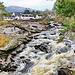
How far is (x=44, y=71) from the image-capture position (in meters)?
9.60

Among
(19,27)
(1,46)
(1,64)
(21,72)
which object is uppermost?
(19,27)

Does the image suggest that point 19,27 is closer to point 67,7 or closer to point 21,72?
point 21,72

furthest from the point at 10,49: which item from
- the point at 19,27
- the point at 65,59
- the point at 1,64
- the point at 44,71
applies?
the point at 19,27

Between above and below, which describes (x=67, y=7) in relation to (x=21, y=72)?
above

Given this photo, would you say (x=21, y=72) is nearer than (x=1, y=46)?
Yes

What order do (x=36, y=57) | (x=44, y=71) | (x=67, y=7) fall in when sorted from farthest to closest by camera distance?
(x=36, y=57), (x=44, y=71), (x=67, y=7)

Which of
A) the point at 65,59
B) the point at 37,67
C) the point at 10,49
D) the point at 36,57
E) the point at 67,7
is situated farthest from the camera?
the point at 10,49

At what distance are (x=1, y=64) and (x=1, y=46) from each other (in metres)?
4.51

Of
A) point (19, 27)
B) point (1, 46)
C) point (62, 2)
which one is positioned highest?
point (62, 2)

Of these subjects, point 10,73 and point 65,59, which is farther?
point 65,59

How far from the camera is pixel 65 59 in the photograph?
1159 cm

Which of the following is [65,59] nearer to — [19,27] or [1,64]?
[1,64]

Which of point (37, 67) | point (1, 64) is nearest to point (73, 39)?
point (37, 67)

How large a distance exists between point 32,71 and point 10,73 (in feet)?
7.57
